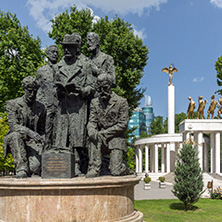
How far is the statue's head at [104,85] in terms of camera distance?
6.36 metres

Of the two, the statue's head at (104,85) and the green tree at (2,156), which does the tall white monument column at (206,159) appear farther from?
the statue's head at (104,85)

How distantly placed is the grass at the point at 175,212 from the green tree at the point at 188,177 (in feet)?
2.37

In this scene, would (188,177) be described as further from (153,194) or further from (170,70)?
(170,70)

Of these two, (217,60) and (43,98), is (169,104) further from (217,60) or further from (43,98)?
(43,98)

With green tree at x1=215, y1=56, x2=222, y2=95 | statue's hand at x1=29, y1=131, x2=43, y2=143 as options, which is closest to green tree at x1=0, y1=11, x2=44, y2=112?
statue's hand at x1=29, y1=131, x2=43, y2=143

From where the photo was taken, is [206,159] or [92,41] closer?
[92,41]

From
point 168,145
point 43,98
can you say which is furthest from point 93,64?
point 168,145

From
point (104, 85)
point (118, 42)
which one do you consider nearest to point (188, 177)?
point (104, 85)

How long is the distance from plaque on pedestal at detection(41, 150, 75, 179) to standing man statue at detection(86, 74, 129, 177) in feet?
1.71

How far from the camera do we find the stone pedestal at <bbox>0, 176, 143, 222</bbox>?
5.46m

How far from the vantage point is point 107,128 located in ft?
21.6

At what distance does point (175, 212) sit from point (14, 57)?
1495 centimetres

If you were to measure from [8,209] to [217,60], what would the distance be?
3564 cm

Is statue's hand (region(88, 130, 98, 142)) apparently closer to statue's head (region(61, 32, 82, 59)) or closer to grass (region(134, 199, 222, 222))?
statue's head (region(61, 32, 82, 59))
